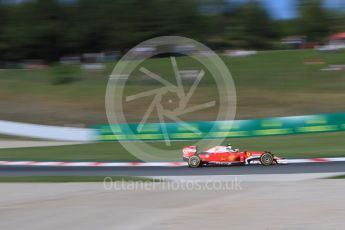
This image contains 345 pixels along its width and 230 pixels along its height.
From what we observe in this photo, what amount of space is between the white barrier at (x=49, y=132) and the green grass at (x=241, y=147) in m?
2.01

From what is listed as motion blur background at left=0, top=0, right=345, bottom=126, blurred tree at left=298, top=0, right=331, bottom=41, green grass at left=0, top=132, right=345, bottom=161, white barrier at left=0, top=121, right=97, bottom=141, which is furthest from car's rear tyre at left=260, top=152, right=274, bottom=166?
blurred tree at left=298, top=0, right=331, bottom=41

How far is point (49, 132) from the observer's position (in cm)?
2322

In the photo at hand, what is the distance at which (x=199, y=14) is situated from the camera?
64.8 meters

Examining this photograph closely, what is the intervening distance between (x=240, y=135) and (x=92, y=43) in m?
45.0

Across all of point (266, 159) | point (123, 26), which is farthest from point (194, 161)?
point (123, 26)

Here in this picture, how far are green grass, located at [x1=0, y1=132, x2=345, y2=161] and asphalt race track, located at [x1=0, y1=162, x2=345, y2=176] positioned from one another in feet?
7.18

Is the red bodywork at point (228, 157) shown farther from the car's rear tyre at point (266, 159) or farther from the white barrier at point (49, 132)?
the white barrier at point (49, 132)

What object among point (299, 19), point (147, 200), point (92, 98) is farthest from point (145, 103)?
point (299, 19)

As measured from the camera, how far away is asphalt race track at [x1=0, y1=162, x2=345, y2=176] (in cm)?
1082

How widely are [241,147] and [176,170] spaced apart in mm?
5511

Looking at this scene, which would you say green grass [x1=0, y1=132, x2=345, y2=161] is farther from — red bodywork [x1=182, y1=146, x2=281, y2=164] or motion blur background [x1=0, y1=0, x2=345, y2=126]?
motion blur background [x1=0, y1=0, x2=345, y2=126]

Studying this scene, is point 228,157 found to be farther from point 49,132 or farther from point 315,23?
point 315,23

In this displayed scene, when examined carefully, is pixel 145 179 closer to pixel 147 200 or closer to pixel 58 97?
pixel 147 200

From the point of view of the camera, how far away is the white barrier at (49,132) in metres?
22.0
